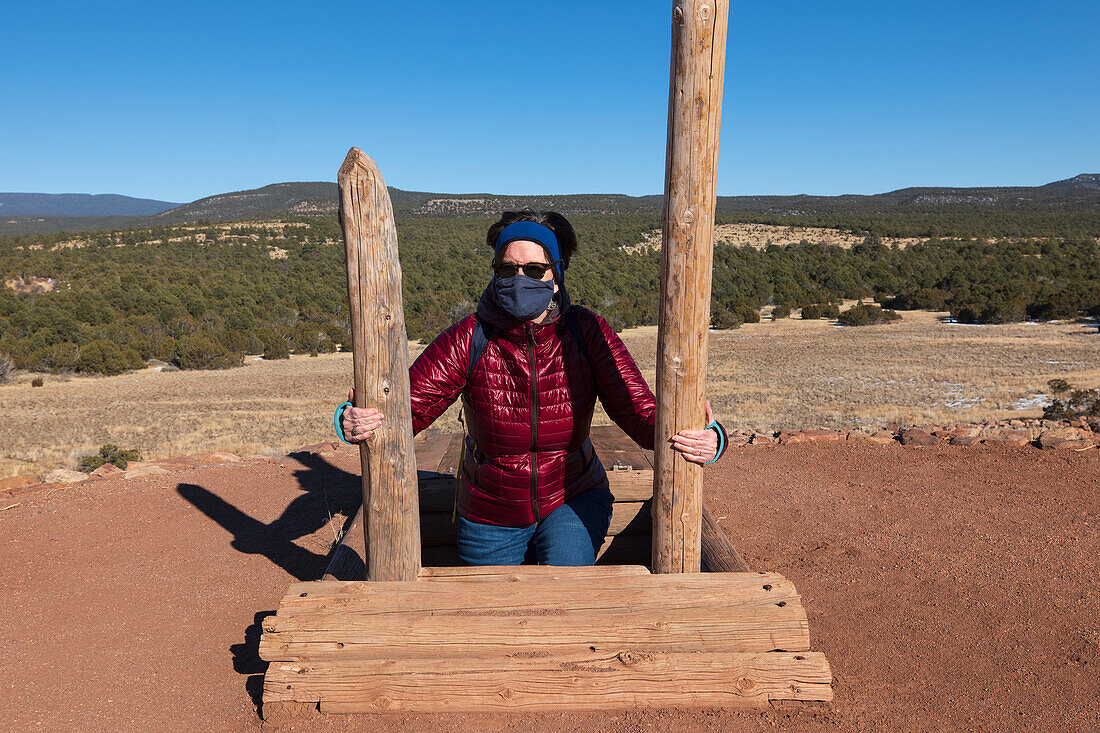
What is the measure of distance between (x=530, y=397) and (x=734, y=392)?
34.8 feet

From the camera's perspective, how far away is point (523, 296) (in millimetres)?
2982

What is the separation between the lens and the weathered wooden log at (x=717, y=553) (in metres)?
3.49

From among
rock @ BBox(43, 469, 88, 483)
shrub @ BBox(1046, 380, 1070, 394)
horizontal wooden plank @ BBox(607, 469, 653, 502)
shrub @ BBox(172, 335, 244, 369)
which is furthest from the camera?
shrub @ BBox(172, 335, 244, 369)

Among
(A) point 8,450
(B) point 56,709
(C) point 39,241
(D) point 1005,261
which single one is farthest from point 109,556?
(C) point 39,241

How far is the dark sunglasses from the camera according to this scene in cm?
305

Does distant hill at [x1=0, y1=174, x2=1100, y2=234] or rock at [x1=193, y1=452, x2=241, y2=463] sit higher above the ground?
distant hill at [x1=0, y1=174, x2=1100, y2=234]

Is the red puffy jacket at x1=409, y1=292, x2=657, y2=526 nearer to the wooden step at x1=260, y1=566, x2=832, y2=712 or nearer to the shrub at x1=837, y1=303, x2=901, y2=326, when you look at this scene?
the wooden step at x1=260, y1=566, x2=832, y2=712

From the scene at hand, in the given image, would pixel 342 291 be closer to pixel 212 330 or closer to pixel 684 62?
pixel 212 330

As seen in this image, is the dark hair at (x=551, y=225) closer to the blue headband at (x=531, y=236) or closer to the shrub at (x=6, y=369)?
the blue headband at (x=531, y=236)

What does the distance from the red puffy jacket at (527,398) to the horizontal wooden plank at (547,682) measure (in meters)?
0.65

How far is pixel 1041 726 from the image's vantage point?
115 inches

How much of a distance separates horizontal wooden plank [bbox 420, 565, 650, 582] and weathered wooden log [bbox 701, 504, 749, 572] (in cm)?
57

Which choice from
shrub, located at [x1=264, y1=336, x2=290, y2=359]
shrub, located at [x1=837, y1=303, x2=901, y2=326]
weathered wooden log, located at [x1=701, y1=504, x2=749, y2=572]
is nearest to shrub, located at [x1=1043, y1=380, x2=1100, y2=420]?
weathered wooden log, located at [x1=701, y1=504, x2=749, y2=572]

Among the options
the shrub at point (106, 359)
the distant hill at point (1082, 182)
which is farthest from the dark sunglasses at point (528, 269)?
the distant hill at point (1082, 182)
